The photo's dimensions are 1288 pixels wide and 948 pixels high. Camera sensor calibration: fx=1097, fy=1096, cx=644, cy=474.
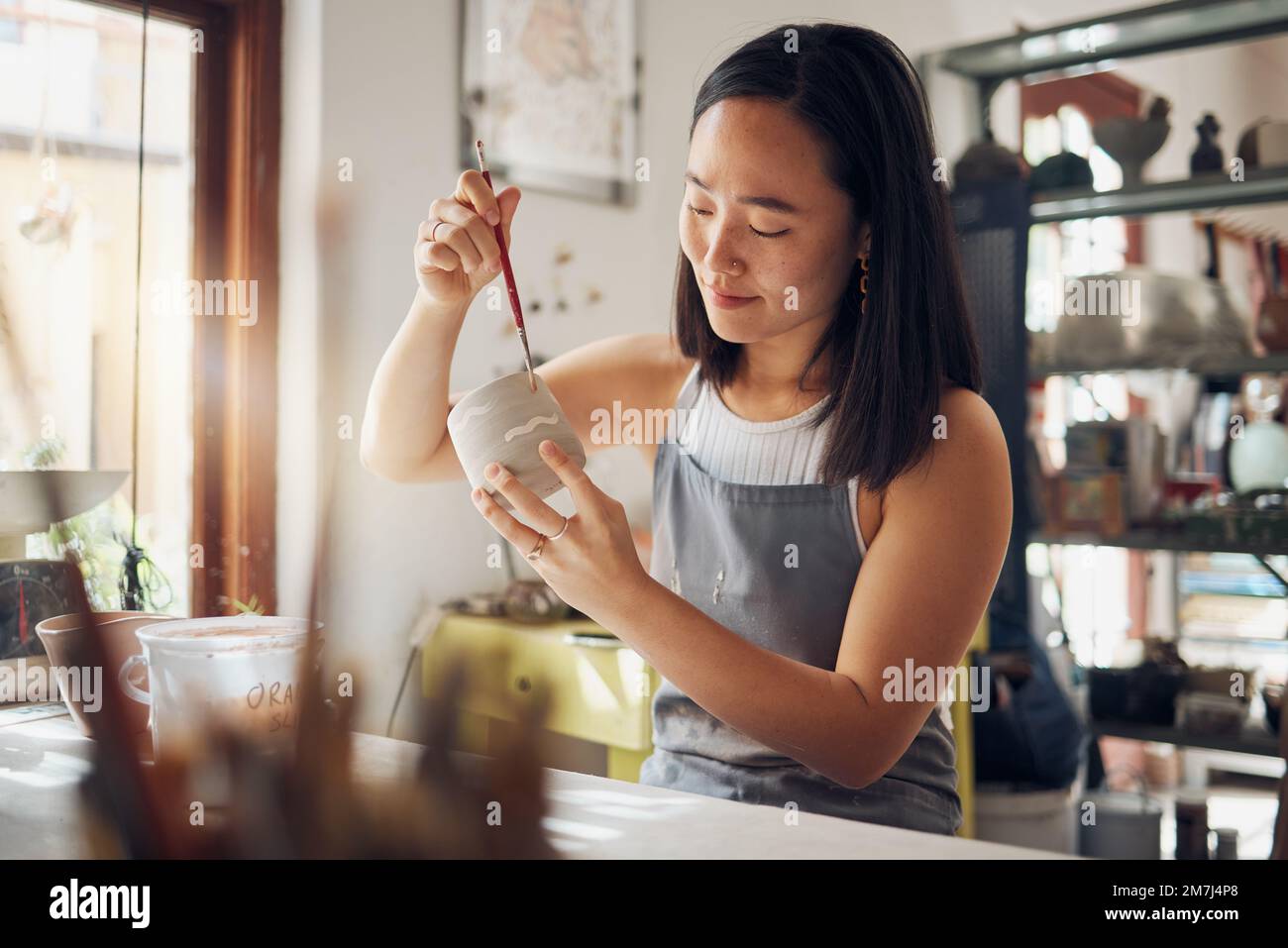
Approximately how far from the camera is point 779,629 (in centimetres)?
91

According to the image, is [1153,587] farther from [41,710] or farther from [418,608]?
[41,710]

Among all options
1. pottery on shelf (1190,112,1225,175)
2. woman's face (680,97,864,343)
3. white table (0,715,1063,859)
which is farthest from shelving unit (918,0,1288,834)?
white table (0,715,1063,859)

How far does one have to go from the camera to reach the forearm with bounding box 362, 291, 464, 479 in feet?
2.81

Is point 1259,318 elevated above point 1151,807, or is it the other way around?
point 1259,318

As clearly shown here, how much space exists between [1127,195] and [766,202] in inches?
73.1

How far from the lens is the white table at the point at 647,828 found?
421 millimetres

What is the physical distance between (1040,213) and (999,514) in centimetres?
182

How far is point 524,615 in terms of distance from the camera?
177 centimetres

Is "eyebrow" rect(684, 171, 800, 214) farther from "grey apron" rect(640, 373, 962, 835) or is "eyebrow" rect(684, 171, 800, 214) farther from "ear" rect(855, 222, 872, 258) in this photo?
"grey apron" rect(640, 373, 962, 835)

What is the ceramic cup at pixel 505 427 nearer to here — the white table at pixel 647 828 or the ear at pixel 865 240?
the white table at pixel 647 828

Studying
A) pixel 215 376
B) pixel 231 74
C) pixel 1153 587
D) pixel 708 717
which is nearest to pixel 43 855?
pixel 708 717

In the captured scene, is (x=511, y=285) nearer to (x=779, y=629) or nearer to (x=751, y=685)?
(x=751, y=685)

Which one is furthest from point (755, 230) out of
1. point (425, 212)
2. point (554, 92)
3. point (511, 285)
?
point (554, 92)

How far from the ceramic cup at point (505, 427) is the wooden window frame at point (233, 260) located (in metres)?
0.74
